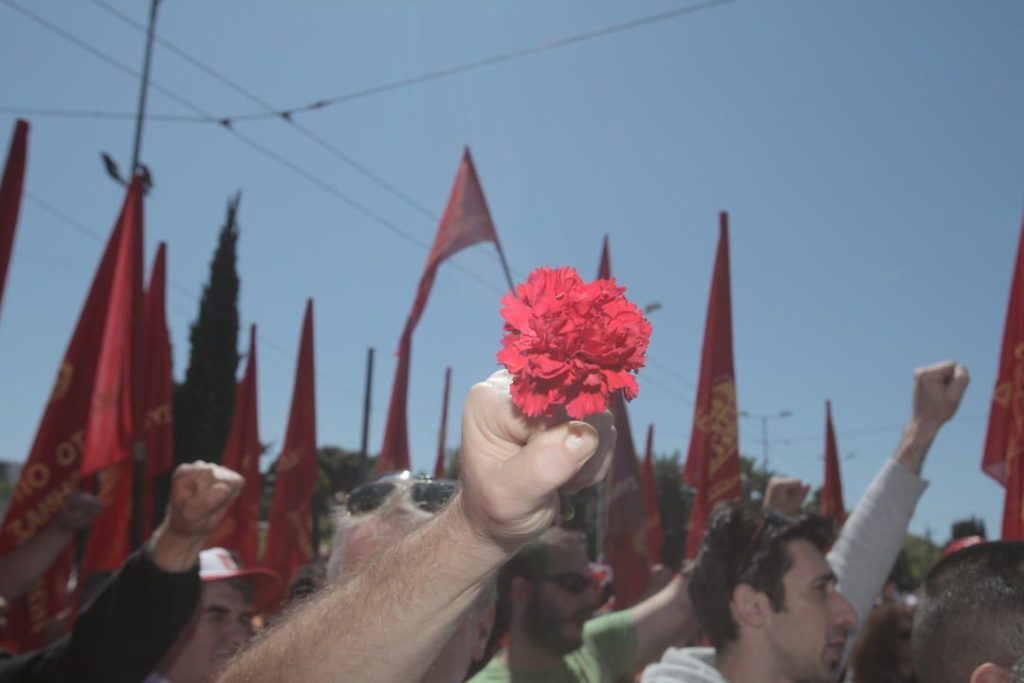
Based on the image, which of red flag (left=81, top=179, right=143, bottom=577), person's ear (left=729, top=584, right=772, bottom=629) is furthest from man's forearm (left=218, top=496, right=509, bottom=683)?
red flag (left=81, top=179, right=143, bottom=577)

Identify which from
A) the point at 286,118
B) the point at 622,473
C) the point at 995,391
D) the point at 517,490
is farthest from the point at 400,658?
the point at 286,118

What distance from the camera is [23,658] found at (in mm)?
2449

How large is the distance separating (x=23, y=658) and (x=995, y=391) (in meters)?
3.93

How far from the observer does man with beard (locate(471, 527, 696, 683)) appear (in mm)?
2844

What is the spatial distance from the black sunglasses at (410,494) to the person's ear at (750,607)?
1.33m

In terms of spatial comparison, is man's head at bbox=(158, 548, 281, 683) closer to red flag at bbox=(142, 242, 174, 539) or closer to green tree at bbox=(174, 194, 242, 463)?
red flag at bbox=(142, 242, 174, 539)

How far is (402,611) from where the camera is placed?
102cm

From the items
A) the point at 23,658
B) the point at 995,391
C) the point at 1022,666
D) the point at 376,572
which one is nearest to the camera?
the point at 376,572

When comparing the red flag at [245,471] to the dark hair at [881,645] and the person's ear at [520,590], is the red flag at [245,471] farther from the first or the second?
the dark hair at [881,645]

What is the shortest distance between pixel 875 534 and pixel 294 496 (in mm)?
6111

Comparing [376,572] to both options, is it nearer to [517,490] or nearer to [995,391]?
[517,490]

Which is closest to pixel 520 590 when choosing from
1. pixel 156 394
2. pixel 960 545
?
pixel 960 545

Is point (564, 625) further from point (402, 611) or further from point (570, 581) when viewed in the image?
point (402, 611)

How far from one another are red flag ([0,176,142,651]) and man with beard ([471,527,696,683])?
2.73 m
